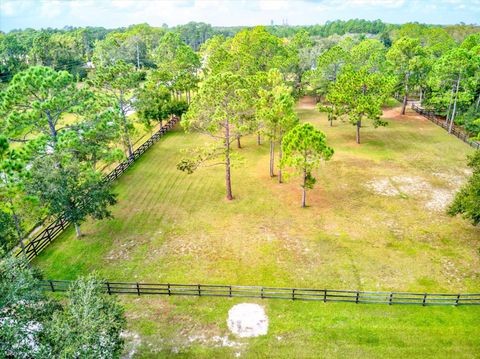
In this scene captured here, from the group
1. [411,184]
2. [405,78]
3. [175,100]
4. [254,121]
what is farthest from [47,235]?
[405,78]

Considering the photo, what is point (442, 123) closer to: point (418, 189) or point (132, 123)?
point (418, 189)

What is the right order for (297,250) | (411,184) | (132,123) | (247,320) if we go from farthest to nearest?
(132,123) → (411,184) → (297,250) → (247,320)

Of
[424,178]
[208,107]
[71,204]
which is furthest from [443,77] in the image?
[71,204]

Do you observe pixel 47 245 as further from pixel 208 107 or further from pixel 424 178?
pixel 424 178

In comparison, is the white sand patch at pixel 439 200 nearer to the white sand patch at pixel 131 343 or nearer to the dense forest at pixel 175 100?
the dense forest at pixel 175 100

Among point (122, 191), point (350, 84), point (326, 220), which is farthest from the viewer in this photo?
point (350, 84)

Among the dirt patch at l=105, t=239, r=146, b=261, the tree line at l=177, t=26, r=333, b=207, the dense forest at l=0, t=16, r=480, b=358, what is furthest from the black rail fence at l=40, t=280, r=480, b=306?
the tree line at l=177, t=26, r=333, b=207
